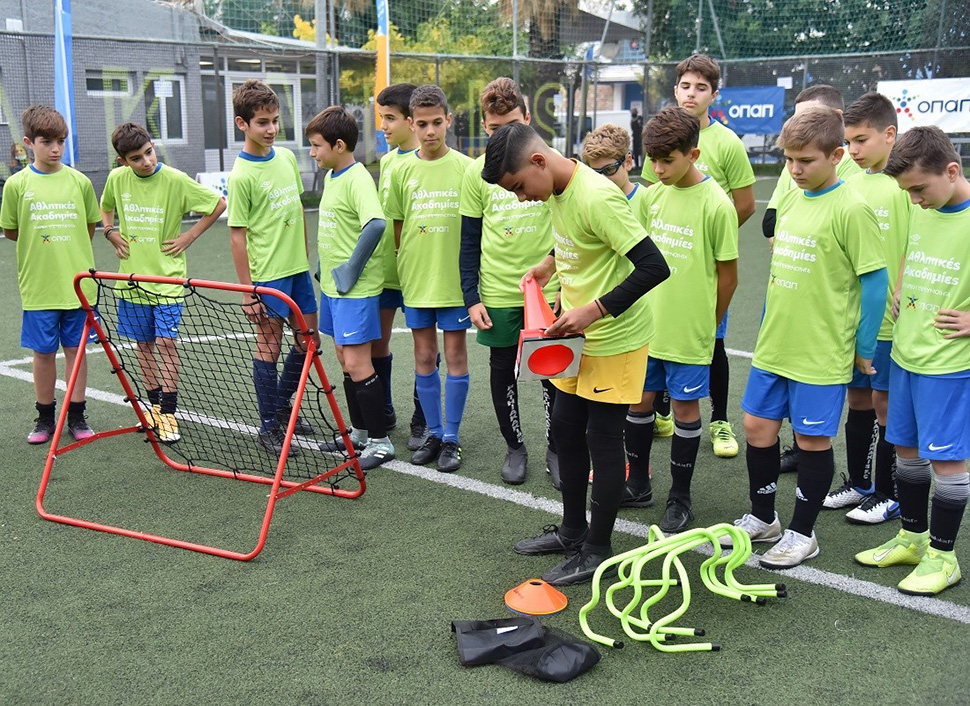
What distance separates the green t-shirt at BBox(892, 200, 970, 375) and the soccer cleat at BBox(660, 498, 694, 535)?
3.83ft

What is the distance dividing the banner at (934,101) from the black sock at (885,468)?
16.7 m

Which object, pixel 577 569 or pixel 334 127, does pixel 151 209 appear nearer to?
pixel 334 127

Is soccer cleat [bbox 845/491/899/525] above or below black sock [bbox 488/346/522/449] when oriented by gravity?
below

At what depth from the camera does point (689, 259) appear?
161 inches

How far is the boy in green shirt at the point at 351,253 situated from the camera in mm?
4699

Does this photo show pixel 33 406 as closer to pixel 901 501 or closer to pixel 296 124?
pixel 901 501

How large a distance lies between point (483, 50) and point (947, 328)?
18.9 metres

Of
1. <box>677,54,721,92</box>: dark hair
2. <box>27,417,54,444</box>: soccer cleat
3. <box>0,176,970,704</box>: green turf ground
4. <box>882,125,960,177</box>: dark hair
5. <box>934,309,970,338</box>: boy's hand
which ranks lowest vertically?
<box>0,176,970,704</box>: green turf ground

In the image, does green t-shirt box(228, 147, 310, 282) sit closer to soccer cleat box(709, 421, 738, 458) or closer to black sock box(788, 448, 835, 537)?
soccer cleat box(709, 421, 738, 458)

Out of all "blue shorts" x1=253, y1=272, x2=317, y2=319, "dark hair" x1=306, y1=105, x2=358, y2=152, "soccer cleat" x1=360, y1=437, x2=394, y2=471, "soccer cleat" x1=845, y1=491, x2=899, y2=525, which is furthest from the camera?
"blue shorts" x1=253, y1=272, x2=317, y2=319

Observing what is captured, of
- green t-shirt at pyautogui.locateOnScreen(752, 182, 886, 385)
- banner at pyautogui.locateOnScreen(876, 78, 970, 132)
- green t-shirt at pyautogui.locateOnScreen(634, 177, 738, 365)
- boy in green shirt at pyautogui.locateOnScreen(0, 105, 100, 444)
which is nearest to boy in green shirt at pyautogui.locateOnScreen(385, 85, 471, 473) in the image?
green t-shirt at pyautogui.locateOnScreen(634, 177, 738, 365)

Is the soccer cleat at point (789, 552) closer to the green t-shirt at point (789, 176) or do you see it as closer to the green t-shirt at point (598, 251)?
the green t-shirt at point (598, 251)

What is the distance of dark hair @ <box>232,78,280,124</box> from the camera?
16.3 feet

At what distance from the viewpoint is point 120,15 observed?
18.9 m
